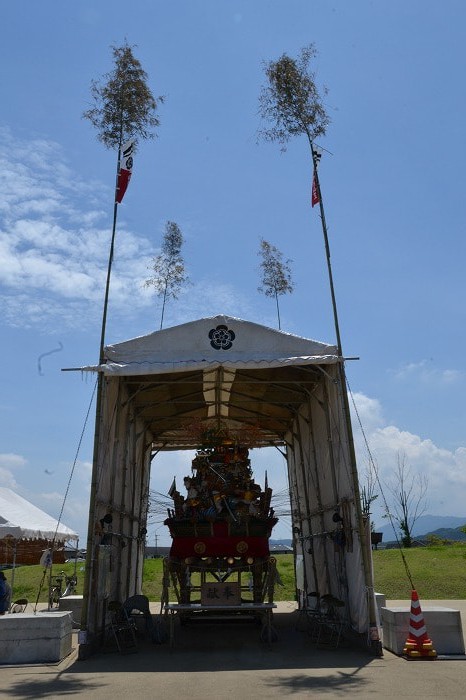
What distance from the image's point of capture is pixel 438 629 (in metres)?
10.7

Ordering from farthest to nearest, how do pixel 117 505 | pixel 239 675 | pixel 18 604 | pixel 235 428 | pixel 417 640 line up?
pixel 235 428 < pixel 18 604 < pixel 117 505 < pixel 417 640 < pixel 239 675

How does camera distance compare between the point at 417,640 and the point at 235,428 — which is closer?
the point at 417,640

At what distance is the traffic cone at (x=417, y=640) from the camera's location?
10.4 metres

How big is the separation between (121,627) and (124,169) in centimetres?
965

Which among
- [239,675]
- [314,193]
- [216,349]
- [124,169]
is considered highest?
[124,169]

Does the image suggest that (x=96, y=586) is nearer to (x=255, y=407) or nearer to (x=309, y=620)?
(x=309, y=620)

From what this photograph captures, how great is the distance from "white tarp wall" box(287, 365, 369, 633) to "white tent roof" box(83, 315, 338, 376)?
2.73 feet

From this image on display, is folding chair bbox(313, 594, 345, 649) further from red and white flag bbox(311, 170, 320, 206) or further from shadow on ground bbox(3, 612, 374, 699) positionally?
red and white flag bbox(311, 170, 320, 206)

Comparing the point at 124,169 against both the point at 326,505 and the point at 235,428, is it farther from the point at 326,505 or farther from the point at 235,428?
the point at 235,428

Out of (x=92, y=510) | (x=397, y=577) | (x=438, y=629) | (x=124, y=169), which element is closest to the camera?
(x=438, y=629)

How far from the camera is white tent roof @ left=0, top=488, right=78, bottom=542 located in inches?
617


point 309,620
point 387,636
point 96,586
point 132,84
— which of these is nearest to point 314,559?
point 309,620

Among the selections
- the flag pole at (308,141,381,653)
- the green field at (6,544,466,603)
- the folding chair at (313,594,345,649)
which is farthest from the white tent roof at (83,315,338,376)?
the green field at (6,544,466,603)

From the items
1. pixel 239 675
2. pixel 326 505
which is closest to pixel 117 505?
pixel 326 505
